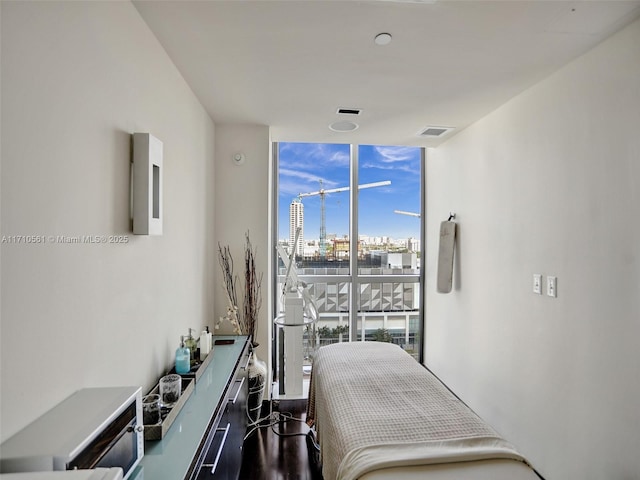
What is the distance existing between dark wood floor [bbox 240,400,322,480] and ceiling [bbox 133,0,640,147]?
2.52m

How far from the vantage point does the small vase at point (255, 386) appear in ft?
8.80

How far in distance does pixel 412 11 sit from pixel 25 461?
1.90 metres

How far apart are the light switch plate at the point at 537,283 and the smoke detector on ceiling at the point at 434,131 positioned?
149 cm

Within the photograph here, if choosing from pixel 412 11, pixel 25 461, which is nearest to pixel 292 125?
pixel 412 11

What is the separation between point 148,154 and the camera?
1398 millimetres

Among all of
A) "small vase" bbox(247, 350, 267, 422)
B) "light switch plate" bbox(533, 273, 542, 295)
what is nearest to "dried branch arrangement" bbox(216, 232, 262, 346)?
"small vase" bbox(247, 350, 267, 422)

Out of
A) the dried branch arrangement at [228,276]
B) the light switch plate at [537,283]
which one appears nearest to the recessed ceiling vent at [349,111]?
the dried branch arrangement at [228,276]

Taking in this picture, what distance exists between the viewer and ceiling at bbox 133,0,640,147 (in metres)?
1.45

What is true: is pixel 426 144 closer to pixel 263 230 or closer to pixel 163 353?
pixel 263 230

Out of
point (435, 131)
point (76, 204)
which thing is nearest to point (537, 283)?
point (435, 131)

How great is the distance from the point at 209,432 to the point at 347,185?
9.76ft

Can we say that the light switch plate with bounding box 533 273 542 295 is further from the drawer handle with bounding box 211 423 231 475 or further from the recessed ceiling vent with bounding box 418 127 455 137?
the drawer handle with bounding box 211 423 231 475

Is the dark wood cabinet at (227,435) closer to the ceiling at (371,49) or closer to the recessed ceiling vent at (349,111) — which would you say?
the ceiling at (371,49)

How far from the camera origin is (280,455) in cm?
246
